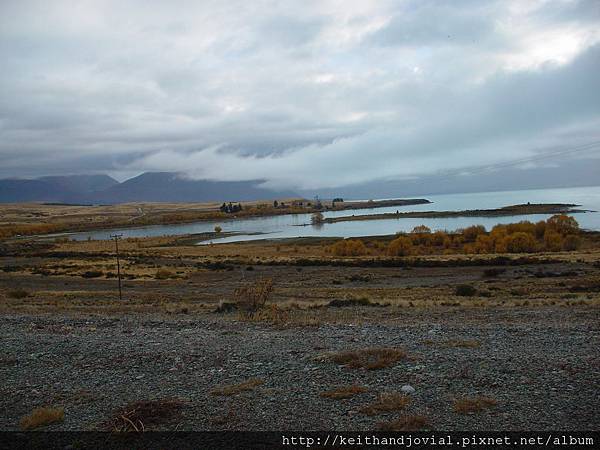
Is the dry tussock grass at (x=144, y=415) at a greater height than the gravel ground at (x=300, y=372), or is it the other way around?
the dry tussock grass at (x=144, y=415)

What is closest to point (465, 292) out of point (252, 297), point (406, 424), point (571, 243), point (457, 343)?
point (252, 297)

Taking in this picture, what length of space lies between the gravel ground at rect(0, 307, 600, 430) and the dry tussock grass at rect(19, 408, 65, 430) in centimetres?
17

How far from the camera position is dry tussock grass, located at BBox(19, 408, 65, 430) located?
6430 millimetres

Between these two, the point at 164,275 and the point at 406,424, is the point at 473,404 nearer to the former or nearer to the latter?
the point at 406,424

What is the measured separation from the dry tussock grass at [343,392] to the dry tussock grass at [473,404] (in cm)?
143

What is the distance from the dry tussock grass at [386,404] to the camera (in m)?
6.40

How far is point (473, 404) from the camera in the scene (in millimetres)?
6402

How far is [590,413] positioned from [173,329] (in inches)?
398

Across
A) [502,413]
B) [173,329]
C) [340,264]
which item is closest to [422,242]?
[340,264]

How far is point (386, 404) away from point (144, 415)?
3.44 meters

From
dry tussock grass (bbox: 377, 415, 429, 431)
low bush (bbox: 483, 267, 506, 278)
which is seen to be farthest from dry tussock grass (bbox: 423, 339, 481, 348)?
low bush (bbox: 483, 267, 506, 278)

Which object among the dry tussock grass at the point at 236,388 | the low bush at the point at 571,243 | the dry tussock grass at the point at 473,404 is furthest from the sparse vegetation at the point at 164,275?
the low bush at the point at 571,243

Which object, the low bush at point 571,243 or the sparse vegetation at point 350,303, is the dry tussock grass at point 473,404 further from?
the low bush at point 571,243

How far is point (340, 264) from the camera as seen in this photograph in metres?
52.7
